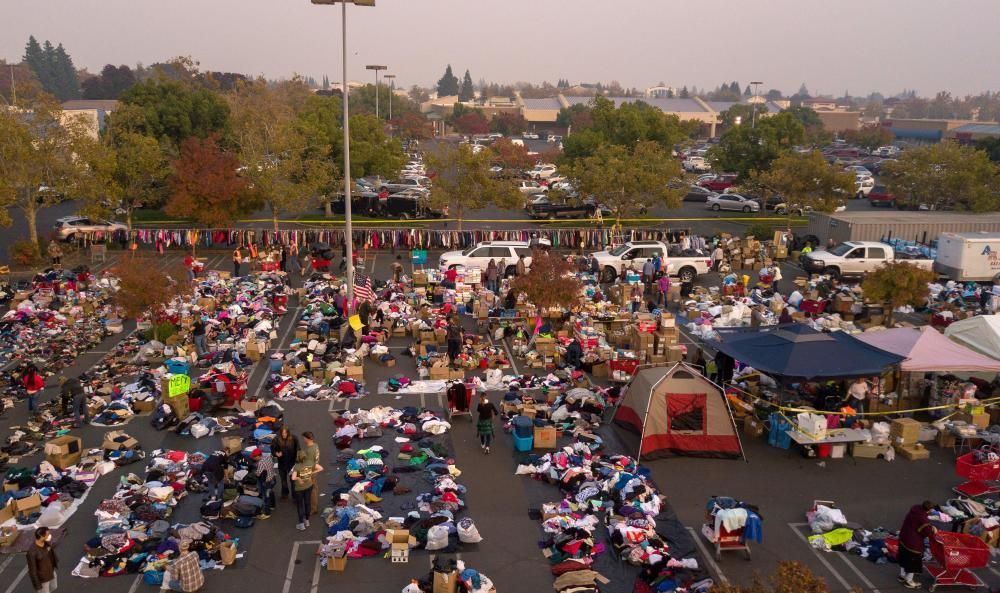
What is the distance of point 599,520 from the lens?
38.8 ft

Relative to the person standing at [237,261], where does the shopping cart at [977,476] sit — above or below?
below

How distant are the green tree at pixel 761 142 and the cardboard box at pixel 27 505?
42.2m

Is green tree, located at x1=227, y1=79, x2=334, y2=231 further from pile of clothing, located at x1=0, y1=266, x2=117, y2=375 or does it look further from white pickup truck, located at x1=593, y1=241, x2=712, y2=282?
white pickup truck, located at x1=593, y1=241, x2=712, y2=282

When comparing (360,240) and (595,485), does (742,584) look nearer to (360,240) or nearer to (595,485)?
(595,485)

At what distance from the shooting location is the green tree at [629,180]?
33656 mm

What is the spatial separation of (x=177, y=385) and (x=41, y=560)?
615cm

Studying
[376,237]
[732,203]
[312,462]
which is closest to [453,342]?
[312,462]

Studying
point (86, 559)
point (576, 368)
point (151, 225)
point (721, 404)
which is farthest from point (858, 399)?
point (151, 225)

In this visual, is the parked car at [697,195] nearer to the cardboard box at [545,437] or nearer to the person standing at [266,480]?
the cardboard box at [545,437]

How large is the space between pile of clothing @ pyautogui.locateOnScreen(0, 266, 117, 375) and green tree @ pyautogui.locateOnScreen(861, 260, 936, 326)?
68.2 feet

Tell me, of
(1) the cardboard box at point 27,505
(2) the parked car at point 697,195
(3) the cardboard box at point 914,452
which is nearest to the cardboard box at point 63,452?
(1) the cardboard box at point 27,505

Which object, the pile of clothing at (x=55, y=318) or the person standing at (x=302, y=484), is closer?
the person standing at (x=302, y=484)

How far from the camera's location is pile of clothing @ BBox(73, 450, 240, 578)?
10.5m

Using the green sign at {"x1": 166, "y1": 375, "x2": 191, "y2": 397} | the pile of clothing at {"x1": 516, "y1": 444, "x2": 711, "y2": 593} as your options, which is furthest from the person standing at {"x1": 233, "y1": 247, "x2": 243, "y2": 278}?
the pile of clothing at {"x1": 516, "y1": 444, "x2": 711, "y2": 593}
